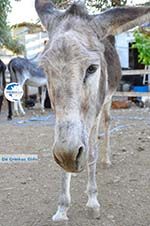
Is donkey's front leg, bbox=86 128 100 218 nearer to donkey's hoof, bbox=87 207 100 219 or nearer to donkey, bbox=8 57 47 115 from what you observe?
donkey's hoof, bbox=87 207 100 219

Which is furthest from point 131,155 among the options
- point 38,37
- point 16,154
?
point 38,37

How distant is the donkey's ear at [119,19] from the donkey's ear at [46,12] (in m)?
0.30

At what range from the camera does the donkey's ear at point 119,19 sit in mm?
2268

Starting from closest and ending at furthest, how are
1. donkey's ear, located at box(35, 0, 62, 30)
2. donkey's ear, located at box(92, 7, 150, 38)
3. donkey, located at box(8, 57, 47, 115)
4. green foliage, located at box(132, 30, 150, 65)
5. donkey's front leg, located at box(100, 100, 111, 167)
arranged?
donkey's ear, located at box(92, 7, 150, 38) < donkey's ear, located at box(35, 0, 62, 30) < green foliage, located at box(132, 30, 150, 65) < donkey's front leg, located at box(100, 100, 111, 167) < donkey, located at box(8, 57, 47, 115)

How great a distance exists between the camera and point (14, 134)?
6.81m

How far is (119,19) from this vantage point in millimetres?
2285

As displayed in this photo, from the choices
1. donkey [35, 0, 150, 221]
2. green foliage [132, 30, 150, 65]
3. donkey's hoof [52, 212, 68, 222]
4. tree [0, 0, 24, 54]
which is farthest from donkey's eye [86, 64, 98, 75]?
tree [0, 0, 24, 54]

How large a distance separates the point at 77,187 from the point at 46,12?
188cm

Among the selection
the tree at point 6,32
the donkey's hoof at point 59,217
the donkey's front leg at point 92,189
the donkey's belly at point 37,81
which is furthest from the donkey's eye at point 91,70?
the donkey's belly at point 37,81

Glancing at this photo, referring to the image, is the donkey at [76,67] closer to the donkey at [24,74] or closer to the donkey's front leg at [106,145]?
the donkey's front leg at [106,145]

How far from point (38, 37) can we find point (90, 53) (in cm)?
1388

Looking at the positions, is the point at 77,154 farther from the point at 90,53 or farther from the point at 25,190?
the point at 25,190

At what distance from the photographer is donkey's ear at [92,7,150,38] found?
89.3 inches

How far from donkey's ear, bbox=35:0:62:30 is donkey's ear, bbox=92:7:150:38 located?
0.30m
